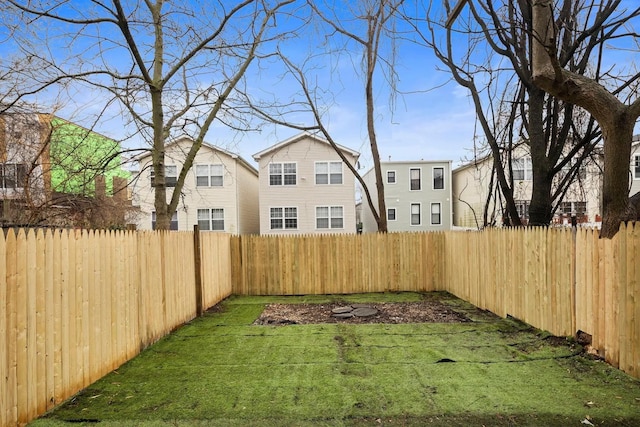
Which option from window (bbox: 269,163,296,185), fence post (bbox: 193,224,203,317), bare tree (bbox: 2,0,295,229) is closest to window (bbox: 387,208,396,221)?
window (bbox: 269,163,296,185)

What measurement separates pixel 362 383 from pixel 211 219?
15.4 m

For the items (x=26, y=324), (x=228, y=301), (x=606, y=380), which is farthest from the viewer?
(x=228, y=301)

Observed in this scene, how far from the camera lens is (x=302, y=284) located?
33.1ft

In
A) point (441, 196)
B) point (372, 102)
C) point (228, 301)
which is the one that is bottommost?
point (228, 301)

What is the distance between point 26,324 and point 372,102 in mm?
9836

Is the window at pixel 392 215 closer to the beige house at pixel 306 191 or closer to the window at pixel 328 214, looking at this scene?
the beige house at pixel 306 191

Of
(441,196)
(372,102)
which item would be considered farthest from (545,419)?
(441,196)

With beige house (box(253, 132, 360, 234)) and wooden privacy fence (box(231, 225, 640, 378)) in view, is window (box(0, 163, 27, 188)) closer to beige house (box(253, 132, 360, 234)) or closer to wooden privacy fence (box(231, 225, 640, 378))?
wooden privacy fence (box(231, 225, 640, 378))

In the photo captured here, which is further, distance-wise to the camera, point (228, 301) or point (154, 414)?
point (228, 301)

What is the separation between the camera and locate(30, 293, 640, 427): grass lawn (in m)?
3.13

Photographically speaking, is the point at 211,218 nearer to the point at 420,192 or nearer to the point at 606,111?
the point at 420,192

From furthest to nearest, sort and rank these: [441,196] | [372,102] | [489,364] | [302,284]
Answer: [441,196] → [372,102] → [302,284] → [489,364]

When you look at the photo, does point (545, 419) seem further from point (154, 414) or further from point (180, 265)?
point (180, 265)

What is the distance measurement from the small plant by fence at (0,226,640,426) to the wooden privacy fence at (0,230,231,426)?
11 millimetres
